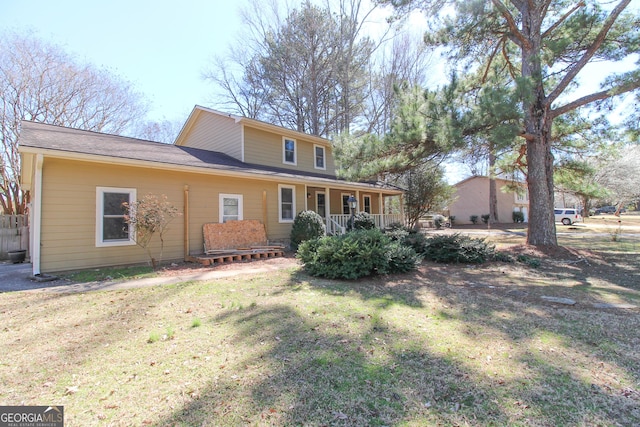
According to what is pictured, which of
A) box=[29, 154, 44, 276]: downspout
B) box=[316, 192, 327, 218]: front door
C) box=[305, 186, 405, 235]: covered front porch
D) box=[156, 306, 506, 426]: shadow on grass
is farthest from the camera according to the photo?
box=[316, 192, 327, 218]: front door

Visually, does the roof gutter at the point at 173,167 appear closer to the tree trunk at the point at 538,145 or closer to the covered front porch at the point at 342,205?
the covered front porch at the point at 342,205

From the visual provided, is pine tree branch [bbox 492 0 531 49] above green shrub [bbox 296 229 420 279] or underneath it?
above

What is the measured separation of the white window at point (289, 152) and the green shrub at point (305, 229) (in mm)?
4049

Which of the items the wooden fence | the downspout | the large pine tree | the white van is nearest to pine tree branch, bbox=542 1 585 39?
the large pine tree

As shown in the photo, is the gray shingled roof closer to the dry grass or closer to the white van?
the dry grass

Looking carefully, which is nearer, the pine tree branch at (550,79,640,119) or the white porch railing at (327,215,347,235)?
the pine tree branch at (550,79,640,119)

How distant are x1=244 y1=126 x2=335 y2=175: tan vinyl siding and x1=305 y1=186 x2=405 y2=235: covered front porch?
125 centimetres

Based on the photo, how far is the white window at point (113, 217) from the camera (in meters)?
7.46

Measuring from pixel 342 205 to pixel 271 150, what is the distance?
4.80 m

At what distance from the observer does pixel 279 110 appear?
22812 mm

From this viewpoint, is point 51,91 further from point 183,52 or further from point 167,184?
point 167,184

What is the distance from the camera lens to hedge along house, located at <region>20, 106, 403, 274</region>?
681 centimetres

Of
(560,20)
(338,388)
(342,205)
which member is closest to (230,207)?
(342,205)

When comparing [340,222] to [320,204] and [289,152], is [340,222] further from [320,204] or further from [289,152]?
[289,152]
